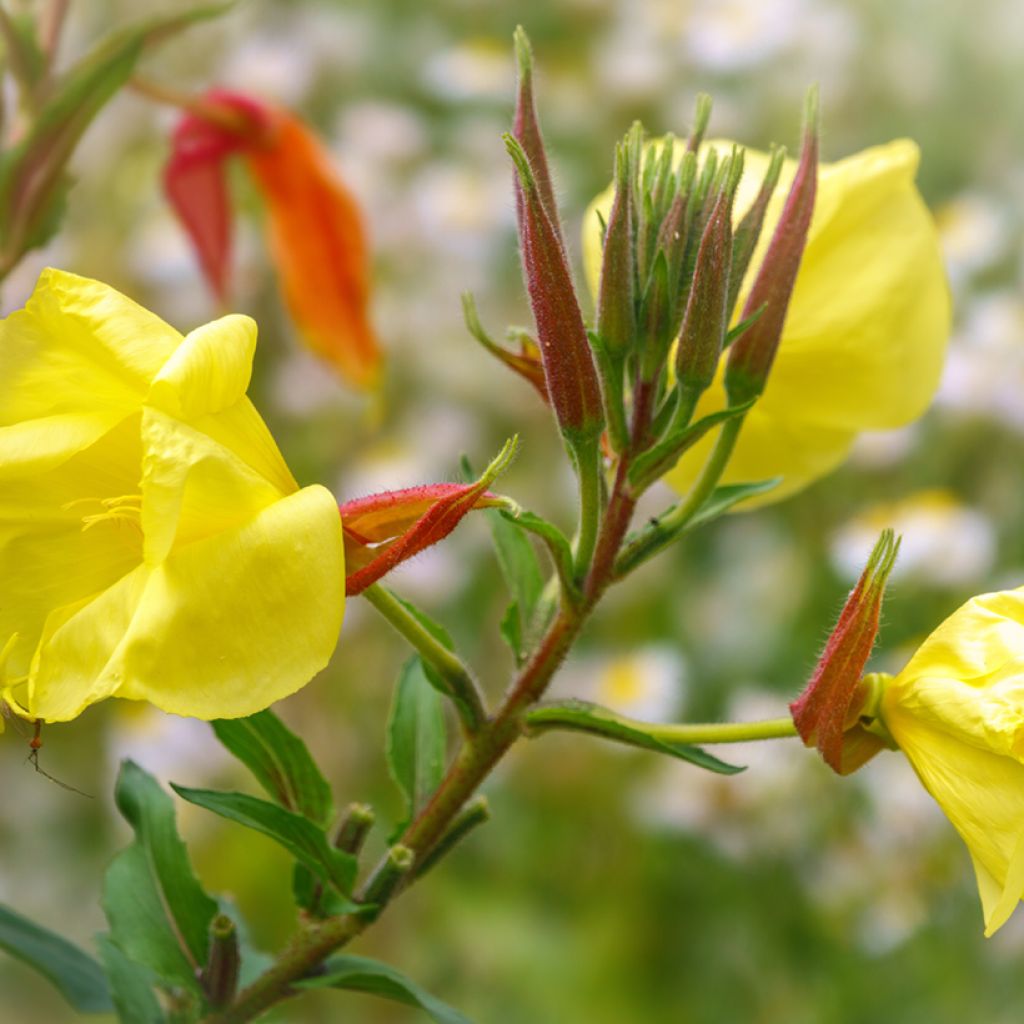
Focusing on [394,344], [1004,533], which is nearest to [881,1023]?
[1004,533]

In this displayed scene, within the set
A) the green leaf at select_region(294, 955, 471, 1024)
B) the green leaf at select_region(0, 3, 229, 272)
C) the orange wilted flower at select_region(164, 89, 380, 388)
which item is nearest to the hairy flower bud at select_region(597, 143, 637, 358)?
the green leaf at select_region(294, 955, 471, 1024)

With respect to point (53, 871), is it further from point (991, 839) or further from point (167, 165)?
point (991, 839)

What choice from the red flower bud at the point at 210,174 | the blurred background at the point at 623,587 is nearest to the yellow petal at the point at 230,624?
the red flower bud at the point at 210,174

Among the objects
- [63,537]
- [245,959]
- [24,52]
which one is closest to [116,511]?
[63,537]

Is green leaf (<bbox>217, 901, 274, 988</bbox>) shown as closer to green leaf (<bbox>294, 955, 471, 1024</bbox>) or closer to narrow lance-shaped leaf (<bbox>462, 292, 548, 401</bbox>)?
green leaf (<bbox>294, 955, 471, 1024</bbox>)

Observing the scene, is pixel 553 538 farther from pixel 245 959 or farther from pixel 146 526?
pixel 245 959

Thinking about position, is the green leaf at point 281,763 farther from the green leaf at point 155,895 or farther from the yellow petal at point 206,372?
the yellow petal at point 206,372
